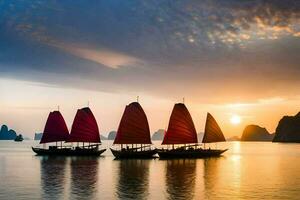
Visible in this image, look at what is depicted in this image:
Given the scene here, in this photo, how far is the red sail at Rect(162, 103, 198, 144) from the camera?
96750 millimetres

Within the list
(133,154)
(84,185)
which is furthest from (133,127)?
(84,185)

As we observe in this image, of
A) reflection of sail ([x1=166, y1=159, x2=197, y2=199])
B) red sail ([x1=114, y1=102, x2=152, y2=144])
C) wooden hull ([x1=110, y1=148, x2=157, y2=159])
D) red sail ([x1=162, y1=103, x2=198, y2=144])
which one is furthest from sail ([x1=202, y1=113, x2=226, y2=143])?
reflection of sail ([x1=166, y1=159, x2=197, y2=199])

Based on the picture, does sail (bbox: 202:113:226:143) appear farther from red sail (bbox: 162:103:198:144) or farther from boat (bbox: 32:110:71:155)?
boat (bbox: 32:110:71:155)

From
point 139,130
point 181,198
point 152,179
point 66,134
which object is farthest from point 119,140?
point 181,198

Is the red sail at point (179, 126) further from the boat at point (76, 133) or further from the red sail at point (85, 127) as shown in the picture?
the boat at point (76, 133)

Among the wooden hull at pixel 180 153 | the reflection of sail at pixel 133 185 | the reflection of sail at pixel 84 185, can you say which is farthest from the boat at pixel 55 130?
the reflection of sail at pixel 133 185

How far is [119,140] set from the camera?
3701 inches

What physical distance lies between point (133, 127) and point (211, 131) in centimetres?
2278

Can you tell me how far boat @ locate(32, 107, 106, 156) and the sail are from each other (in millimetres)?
26547

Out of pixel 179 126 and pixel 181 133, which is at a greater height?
pixel 179 126

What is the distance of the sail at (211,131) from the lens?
104306mm

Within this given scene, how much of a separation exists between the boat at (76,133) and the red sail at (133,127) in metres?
11.7

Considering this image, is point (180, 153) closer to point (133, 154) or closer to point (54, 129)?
point (133, 154)

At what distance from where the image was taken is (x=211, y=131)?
10600 centimetres
